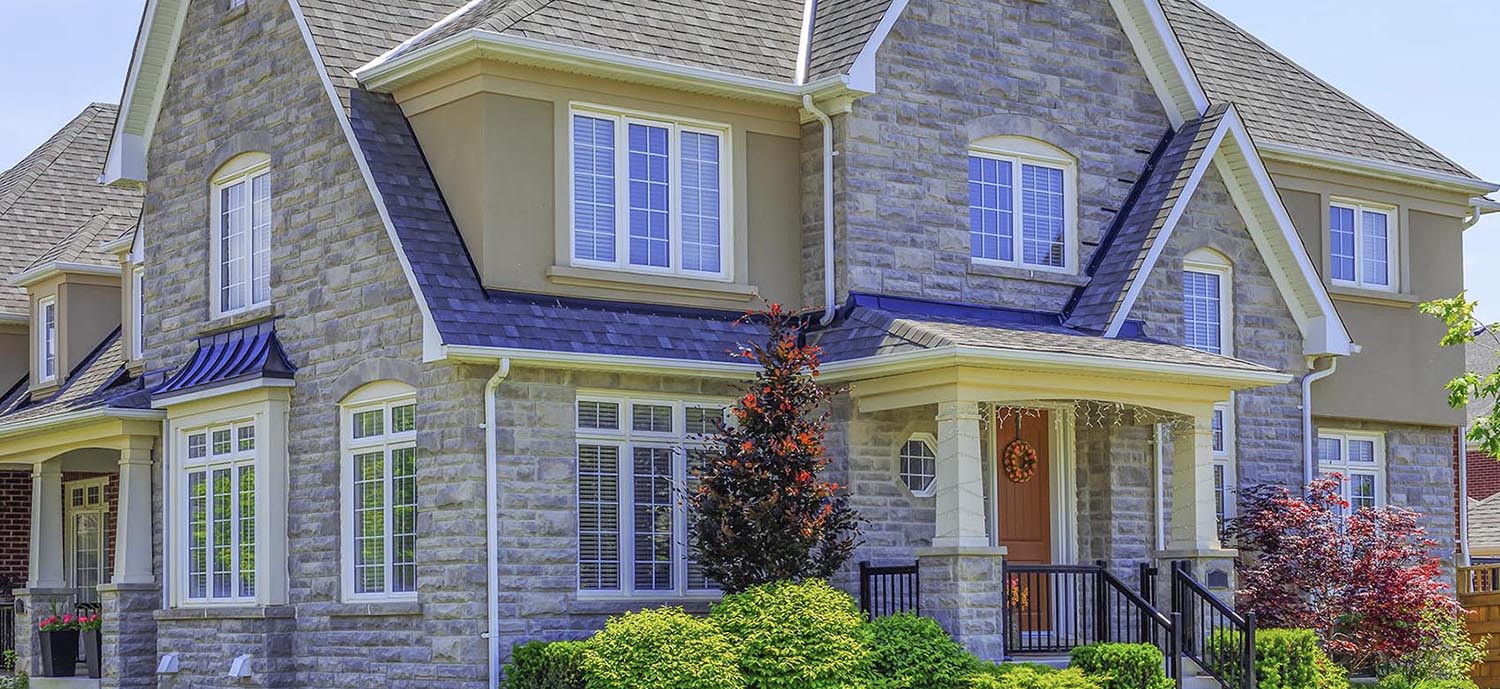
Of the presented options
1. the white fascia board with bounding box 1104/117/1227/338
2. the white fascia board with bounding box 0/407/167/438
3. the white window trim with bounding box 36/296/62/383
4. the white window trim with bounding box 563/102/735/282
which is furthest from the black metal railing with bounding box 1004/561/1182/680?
the white window trim with bounding box 36/296/62/383

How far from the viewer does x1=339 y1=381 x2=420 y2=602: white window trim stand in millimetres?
17938

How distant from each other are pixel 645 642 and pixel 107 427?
860 centimetres

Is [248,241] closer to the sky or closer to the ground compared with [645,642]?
closer to the sky

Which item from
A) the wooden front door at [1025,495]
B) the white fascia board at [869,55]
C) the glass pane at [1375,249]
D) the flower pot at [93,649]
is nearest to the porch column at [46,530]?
the flower pot at [93,649]

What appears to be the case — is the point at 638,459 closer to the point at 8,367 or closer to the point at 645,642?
the point at 645,642

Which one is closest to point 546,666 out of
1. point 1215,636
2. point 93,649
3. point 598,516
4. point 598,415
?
point 598,516

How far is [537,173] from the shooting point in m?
17.9

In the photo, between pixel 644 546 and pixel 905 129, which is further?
pixel 905 129

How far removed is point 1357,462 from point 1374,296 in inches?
78.9

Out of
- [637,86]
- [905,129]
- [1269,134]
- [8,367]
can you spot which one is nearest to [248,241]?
[637,86]

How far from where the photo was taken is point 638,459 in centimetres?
1820

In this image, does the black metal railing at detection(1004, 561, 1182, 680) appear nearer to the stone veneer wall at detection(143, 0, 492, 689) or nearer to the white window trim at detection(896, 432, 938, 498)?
the white window trim at detection(896, 432, 938, 498)

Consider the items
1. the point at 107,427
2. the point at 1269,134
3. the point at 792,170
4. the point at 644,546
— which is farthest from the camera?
the point at 1269,134

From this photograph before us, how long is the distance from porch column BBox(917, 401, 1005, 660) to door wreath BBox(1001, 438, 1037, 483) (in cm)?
251
